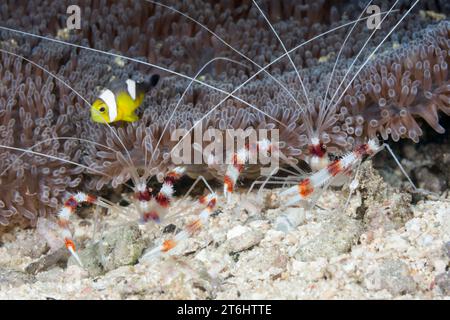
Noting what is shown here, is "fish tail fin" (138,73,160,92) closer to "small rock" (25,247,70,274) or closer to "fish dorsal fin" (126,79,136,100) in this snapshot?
"fish dorsal fin" (126,79,136,100)

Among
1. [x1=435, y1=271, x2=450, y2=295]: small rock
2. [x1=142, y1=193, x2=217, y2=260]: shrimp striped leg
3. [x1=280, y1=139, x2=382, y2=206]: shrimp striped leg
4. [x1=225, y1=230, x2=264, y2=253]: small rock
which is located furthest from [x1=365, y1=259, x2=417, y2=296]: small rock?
[x1=142, y1=193, x2=217, y2=260]: shrimp striped leg

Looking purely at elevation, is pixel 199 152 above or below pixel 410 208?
above

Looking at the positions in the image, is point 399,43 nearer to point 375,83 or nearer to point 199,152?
point 375,83

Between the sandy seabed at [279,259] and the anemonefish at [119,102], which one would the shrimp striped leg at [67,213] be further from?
the anemonefish at [119,102]

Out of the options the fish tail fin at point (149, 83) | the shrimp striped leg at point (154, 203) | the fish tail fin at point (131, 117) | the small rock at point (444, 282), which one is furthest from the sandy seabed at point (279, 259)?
the fish tail fin at point (149, 83)

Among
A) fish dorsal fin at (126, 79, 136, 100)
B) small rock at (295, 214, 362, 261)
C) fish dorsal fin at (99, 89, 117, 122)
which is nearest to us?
small rock at (295, 214, 362, 261)

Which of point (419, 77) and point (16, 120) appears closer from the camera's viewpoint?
point (419, 77)
